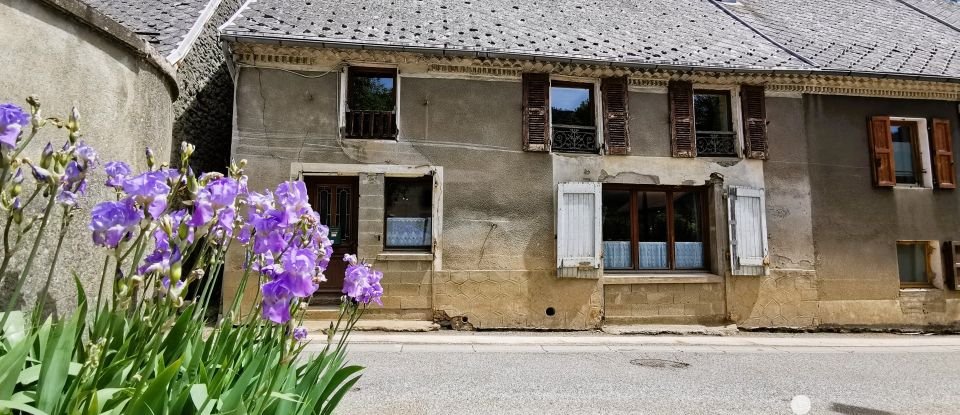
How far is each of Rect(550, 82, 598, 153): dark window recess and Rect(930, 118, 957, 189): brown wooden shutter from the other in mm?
6873

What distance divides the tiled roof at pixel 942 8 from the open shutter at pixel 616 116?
9.89 metres

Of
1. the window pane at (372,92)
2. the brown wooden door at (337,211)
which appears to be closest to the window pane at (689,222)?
the window pane at (372,92)

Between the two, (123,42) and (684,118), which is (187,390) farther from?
(684,118)

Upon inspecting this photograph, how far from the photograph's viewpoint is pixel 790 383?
Answer: 5059mm

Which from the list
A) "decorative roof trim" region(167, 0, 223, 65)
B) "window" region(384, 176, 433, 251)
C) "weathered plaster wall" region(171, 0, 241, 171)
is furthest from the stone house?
"weathered plaster wall" region(171, 0, 241, 171)

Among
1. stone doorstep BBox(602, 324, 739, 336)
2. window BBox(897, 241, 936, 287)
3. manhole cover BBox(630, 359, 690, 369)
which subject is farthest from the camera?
window BBox(897, 241, 936, 287)

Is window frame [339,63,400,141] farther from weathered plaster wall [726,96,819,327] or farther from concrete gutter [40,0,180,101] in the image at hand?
weathered plaster wall [726,96,819,327]

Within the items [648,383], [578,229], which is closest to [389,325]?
[578,229]

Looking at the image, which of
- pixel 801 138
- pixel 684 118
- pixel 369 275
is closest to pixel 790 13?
pixel 801 138

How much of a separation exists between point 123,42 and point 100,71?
0.31m

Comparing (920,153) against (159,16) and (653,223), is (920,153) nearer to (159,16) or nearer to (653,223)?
(653,223)

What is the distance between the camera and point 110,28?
292 cm

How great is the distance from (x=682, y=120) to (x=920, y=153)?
5.07 m

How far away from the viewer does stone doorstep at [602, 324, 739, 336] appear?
322 inches
